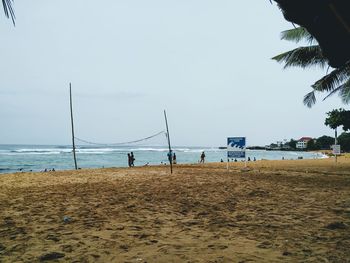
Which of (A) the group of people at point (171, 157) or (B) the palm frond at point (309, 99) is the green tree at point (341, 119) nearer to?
(B) the palm frond at point (309, 99)

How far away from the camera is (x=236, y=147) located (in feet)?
59.6

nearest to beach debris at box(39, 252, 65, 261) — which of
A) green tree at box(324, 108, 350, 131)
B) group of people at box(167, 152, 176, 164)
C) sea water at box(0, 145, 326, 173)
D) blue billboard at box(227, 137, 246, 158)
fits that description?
group of people at box(167, 152, 176, 164)

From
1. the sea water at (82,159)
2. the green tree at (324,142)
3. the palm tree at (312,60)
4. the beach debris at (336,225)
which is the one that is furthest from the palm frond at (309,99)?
the green tree at (324,142)

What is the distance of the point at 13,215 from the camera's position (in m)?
6.48

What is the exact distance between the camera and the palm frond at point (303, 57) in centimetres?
1611

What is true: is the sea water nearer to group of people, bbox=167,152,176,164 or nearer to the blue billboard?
group of people, bbox=167,152,176,164

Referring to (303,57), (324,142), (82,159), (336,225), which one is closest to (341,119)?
(303,57)

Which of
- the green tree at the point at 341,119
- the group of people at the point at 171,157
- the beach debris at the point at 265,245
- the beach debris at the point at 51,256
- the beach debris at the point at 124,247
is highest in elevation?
the green tree at the point at 341,119

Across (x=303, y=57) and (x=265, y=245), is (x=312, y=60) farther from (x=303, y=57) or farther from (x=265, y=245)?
(x=265, y=245)

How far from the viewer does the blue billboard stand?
1795 centimetres

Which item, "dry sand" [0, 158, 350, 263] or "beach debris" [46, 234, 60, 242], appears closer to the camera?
"dry sand" [0, 158, 350, 263]

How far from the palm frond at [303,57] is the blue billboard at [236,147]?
16.7 feet

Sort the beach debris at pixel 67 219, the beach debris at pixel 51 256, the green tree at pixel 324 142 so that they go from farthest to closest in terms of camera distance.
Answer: the green tree at pixel 324 142 < the beach debris at pixel 67 219 < the beach debris at pixel 51 256

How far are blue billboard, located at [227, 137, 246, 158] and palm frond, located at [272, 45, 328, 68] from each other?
5.10 metres
